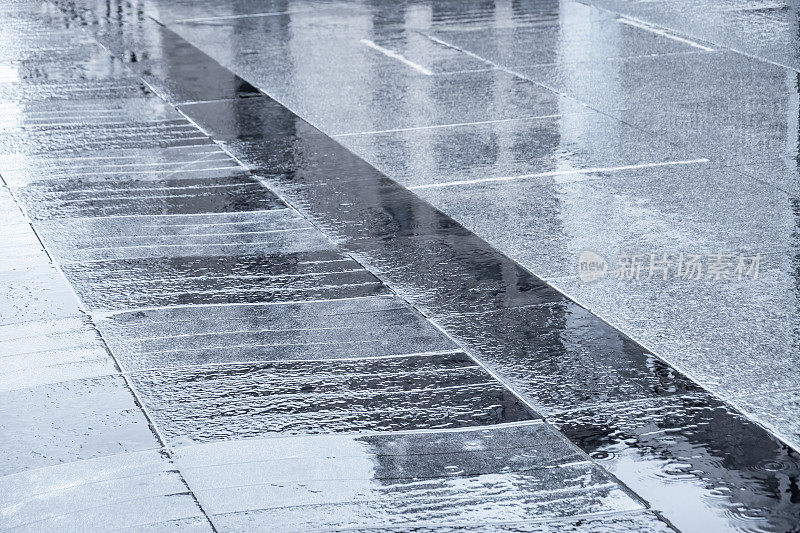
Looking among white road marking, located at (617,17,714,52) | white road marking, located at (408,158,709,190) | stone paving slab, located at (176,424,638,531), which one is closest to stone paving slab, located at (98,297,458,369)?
stone paving slab, located at (176,424,638,531)

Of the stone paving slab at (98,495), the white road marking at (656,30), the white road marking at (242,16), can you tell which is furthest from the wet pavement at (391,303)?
the white road marking at (242,16)

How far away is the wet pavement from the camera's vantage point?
16.0ft

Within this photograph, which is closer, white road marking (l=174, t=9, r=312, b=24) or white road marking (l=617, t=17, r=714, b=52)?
white road marking (l=617, t=17, r=714, b=52)

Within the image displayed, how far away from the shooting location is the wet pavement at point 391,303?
16.0 feet

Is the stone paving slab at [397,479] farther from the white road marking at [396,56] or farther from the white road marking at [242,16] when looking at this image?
the white road marking at [242,16]

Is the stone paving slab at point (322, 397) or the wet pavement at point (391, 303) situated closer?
the wet pavement at point (391, 303)

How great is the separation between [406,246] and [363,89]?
512 cm

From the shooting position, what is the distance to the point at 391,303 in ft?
22.5

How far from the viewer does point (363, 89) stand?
1260cm

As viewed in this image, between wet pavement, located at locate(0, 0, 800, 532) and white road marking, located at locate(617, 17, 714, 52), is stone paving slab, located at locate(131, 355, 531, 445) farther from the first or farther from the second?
white road marking, located at locate(617, 17, 714, 52)

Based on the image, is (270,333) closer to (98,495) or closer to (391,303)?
(391,303)

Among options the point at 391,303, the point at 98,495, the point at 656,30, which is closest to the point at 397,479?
the point at 98,495

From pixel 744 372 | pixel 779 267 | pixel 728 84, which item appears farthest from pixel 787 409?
pixel 728 84

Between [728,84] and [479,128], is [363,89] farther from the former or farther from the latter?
[728,84]
